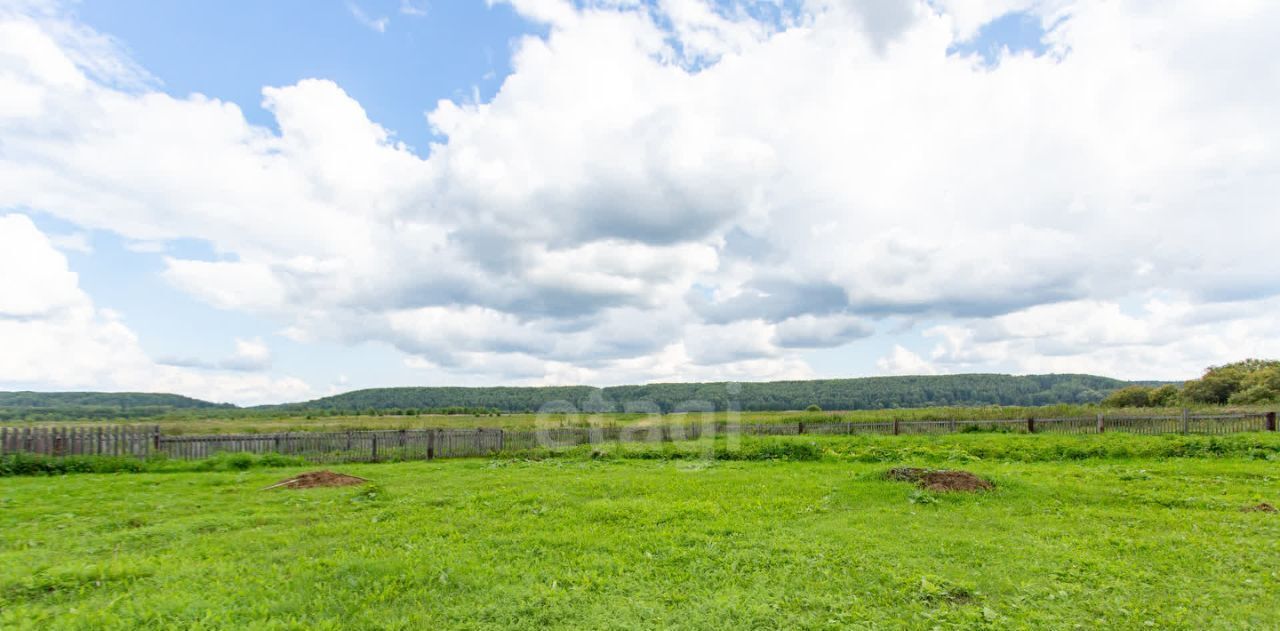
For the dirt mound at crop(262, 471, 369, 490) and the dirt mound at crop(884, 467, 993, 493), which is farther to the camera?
the dirt mound at crop(262, 471, 369, 490)

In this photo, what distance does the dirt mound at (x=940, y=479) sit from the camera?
12805mm

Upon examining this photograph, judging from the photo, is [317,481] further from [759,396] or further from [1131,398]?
[759,396]

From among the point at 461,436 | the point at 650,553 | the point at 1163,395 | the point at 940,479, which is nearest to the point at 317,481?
the point at 461,436

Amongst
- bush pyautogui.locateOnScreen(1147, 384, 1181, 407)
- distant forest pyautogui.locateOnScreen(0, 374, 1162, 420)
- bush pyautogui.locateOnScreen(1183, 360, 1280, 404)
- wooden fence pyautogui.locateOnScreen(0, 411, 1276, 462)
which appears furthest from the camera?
distant forest pyautogui.locateOnScreen(0, 374, 1162, 420)

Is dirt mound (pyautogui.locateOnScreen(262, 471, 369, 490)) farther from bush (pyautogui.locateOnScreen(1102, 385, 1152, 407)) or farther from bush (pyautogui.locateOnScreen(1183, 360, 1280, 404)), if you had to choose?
bush (pyautogui.locateOnScreen(1102, 385, 1152, 407))

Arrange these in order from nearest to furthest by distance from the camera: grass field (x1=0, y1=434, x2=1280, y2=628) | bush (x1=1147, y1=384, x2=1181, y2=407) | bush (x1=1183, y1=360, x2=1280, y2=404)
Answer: grass field (x1=0, y1=434, x2=1280, y2=628) → bush (x1=1183, y1=360, x2=1280, y2=404) → bush (x1=1147, y1=384, x2=1181, y2=407)

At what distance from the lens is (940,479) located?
1323cm

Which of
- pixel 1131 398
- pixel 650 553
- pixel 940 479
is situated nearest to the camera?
pixel 650 553

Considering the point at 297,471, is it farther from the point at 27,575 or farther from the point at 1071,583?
the point at 1071,583

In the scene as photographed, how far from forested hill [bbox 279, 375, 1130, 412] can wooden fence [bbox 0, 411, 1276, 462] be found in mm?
50447

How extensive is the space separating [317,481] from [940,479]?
14622 mm

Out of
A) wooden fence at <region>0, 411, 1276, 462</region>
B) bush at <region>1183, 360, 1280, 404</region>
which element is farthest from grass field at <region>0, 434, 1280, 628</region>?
bush at <region>1183, 360, 1280, 404</region>

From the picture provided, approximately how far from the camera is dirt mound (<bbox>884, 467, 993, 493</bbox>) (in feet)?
42.0

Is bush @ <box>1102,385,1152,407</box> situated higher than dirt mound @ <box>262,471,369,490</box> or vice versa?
dirt mound @ <box>262,471,369,490</box>
